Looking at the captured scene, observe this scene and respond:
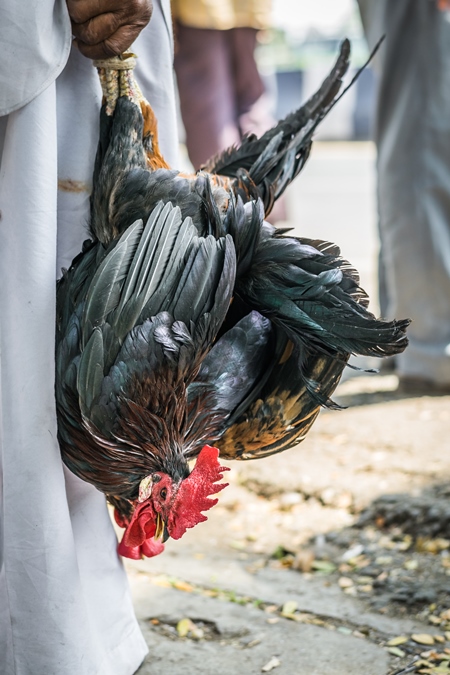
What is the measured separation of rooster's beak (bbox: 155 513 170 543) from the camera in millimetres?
1693

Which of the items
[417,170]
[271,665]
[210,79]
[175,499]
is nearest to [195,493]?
[175,499]

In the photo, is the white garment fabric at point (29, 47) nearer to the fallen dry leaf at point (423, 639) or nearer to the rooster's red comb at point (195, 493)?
the rooster's red comb at point (195, 493)

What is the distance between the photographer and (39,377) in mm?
1649

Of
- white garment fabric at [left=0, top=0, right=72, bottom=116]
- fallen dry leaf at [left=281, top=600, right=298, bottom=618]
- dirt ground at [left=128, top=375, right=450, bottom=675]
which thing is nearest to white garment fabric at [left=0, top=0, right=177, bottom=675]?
white garment fabric at [left=0, top=0, right=72, bottom=116]

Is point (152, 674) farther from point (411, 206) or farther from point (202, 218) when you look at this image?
point (411, 206)

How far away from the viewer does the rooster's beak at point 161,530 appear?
5.56 feet

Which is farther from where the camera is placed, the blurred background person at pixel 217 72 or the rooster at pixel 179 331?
the blurred background person at pixel 217 72

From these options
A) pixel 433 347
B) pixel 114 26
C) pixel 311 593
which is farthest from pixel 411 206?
pixel 114 26

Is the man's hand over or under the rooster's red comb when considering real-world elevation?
over

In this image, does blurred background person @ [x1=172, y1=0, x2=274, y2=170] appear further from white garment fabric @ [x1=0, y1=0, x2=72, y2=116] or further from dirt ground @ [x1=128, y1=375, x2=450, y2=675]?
white garment fabric @ [x1=0, y1=0, x2=72, y2=116]

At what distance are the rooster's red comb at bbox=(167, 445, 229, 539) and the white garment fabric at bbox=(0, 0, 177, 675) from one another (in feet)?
0.75

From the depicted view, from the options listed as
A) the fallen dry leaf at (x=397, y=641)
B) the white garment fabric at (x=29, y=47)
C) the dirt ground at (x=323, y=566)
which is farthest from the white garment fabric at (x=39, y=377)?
the fallen dry leaf at (x=397, y=641)

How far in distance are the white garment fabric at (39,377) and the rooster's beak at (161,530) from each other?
0.18 metres

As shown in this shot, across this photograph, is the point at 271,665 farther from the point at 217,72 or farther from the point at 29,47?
the point at 217,72
